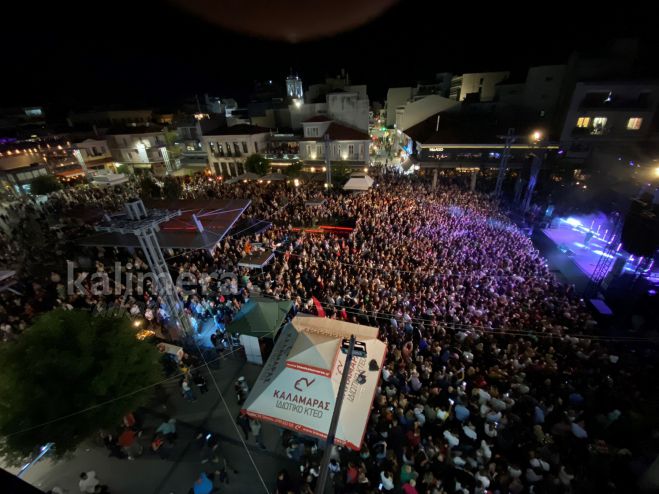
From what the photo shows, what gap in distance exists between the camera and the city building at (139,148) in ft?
114

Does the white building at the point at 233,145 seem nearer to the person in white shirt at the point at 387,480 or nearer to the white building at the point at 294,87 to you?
the white building at the point at 294,87

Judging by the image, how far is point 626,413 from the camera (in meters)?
6.43

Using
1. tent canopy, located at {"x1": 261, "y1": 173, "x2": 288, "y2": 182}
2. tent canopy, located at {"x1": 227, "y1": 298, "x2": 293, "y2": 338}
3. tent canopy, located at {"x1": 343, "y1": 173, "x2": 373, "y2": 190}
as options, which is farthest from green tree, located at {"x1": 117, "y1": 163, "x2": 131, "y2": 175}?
tent canopy, located at {"x1": 227, "y1": 298, "x2": 293, "y2": 338}

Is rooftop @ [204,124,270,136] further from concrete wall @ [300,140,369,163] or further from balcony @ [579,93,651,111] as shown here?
balcony @ [579,93,651,111]

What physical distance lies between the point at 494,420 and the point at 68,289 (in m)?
15.2

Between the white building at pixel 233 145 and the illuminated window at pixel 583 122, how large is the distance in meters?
29.3

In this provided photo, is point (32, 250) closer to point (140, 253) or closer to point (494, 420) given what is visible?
point (140, 253)

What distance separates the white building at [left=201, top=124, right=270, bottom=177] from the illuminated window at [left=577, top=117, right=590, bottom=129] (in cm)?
2926

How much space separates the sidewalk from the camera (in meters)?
6.34

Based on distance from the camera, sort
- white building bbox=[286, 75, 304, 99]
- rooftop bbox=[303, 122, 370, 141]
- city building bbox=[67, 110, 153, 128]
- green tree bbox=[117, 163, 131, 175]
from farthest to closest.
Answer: city building bbox=[67, 110, 153, 128], green tree bbox=[117, 163, 131, 175], white building bbox=[286, 75, 304, 99], rooftop bbox=[303, 122, 370, 141]

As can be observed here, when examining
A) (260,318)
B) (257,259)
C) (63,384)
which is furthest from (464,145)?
(63,384)

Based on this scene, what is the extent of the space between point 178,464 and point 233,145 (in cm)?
2915

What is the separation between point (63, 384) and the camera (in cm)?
588

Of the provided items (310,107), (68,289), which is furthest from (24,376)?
(310,107)
